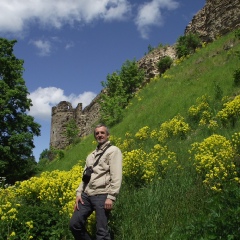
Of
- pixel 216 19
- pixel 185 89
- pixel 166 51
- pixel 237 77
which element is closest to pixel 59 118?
pixel 166 51

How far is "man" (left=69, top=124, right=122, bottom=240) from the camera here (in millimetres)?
4363

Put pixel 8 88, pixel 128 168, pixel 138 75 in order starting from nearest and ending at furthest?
pixel 128 168, pixel 8 88, pixel 138 75

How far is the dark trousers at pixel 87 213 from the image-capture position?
434 centimetres

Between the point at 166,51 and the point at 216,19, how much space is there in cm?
445

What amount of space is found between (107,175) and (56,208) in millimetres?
1790

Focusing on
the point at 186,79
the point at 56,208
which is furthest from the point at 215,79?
the point at 56,208

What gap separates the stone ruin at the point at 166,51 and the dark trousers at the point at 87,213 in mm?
18150

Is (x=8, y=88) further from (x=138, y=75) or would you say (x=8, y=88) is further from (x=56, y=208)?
(x=56, y=208)

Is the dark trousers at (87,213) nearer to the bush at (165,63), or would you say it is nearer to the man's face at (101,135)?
the man's face at (101,135)

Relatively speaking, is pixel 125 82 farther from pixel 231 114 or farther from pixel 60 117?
pixel 231 114

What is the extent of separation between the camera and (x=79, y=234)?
4535mm

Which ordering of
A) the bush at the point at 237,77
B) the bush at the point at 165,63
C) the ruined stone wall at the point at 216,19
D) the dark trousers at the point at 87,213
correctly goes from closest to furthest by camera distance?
the dark trousers at the point at 87,213, the bush at the point at 237,77, the ruined stone wall at the point at 216,19, the bush at the point at 165,63

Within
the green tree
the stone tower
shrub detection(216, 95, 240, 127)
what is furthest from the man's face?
the stone tower

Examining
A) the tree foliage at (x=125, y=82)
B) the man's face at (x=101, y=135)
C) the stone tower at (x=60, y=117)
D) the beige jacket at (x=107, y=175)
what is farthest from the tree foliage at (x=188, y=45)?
the beige jacket at (x=107, y=175)
